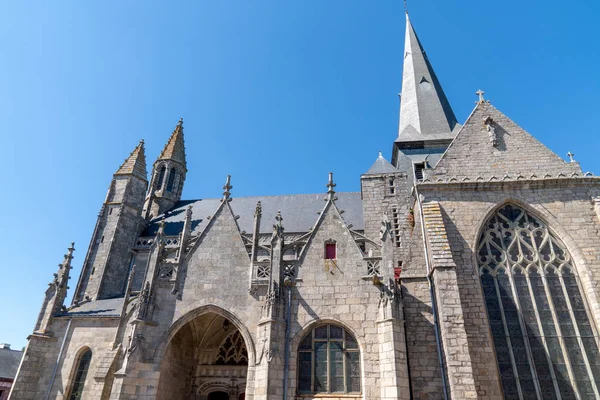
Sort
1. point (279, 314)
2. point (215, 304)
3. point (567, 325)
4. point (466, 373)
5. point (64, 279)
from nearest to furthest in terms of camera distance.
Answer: point (466, 373) < point (567, 325) < point (279, 314) < point (215, 304) < point (64, 279)

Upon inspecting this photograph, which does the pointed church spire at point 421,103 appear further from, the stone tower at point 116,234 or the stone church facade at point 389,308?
the stone tower at point 116,234

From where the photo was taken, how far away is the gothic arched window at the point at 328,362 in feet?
30.0

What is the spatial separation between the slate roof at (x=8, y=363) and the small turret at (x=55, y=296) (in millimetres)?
17309

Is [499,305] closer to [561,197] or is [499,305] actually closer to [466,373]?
[466,373]

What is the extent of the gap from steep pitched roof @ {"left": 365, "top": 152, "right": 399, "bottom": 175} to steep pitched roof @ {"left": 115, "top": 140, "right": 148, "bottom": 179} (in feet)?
40.3

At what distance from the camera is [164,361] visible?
33.0 feet

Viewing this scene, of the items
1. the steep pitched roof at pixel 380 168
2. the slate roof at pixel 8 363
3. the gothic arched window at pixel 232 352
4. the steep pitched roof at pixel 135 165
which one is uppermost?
the steep pitched roof at pixel 135 165

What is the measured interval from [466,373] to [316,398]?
3476mm

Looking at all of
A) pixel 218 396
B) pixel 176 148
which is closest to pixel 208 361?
pixel 218 396

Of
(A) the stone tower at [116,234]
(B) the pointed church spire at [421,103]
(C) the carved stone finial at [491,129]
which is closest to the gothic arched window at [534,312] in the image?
(C) the carved stone finial at [491,129]

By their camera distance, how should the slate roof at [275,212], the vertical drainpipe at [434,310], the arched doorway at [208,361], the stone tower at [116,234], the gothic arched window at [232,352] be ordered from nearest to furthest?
the vertical drainpipe at [434,310], the arched doorway at [208,361], the gothic arched window at [232,352], the stone tower at [116,234], the slate roof at [275,212]

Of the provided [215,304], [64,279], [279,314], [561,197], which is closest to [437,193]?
[561,197]

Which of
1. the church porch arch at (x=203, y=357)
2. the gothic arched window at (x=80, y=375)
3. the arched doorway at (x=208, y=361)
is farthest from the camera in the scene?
the gothic arched window at (x=80, y=375)

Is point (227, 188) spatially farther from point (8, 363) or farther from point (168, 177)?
point (8, 363)
